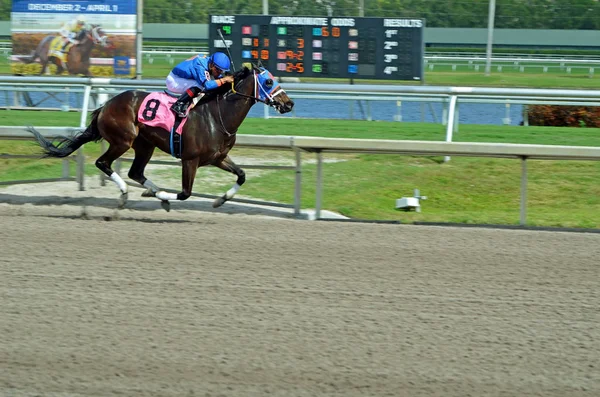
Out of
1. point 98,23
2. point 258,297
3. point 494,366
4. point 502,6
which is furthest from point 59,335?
point 502,6

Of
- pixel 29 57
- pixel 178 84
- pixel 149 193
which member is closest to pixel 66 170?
pixel 149 193

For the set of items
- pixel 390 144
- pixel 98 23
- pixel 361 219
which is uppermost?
pixel 98 23

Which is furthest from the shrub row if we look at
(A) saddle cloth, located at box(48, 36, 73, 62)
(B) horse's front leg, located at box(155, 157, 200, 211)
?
(A) saddle cloth, located at box(48, 36, 73, 62)

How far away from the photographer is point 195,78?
7.74 metres

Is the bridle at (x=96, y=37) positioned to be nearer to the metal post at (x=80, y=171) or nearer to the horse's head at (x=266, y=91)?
the metal post at (x=80, y=171)

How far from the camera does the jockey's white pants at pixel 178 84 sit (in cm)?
776

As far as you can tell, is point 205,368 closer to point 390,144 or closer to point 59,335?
point 59,335

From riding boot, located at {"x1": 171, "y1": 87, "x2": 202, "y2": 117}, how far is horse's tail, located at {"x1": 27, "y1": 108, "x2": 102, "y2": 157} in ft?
2.51

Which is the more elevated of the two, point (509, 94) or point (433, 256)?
point (509, 94)

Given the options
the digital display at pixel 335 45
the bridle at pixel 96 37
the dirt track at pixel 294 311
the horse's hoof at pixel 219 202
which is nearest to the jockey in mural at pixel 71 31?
the bridle at pixel 96 37

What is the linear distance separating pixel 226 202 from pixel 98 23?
8890 mm

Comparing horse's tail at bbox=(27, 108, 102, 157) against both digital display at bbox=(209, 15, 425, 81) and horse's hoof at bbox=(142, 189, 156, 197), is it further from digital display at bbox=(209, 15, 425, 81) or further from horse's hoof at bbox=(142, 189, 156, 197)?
digital display at bbox=(209, 15, 425, 81)

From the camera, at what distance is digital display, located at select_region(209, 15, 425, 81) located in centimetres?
1520

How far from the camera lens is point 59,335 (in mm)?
4207
